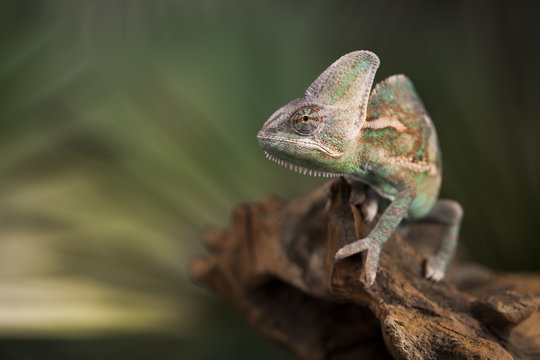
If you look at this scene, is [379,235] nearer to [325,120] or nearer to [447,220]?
[325,120]

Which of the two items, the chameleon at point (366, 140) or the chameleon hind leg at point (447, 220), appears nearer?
the chameleon at point (366, 140)

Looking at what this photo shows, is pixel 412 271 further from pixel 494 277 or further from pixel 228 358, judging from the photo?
pixel 228 358

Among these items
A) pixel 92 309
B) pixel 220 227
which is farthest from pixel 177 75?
pixel 92 309

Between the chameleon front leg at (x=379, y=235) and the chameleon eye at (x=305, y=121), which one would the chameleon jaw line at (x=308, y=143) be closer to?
the chameleon eye at (x=305, y=121)

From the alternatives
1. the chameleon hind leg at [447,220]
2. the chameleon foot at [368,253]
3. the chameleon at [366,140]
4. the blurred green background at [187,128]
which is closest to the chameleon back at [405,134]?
the chameleon at [366,140]

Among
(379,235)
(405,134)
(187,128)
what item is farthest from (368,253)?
(187,128)
